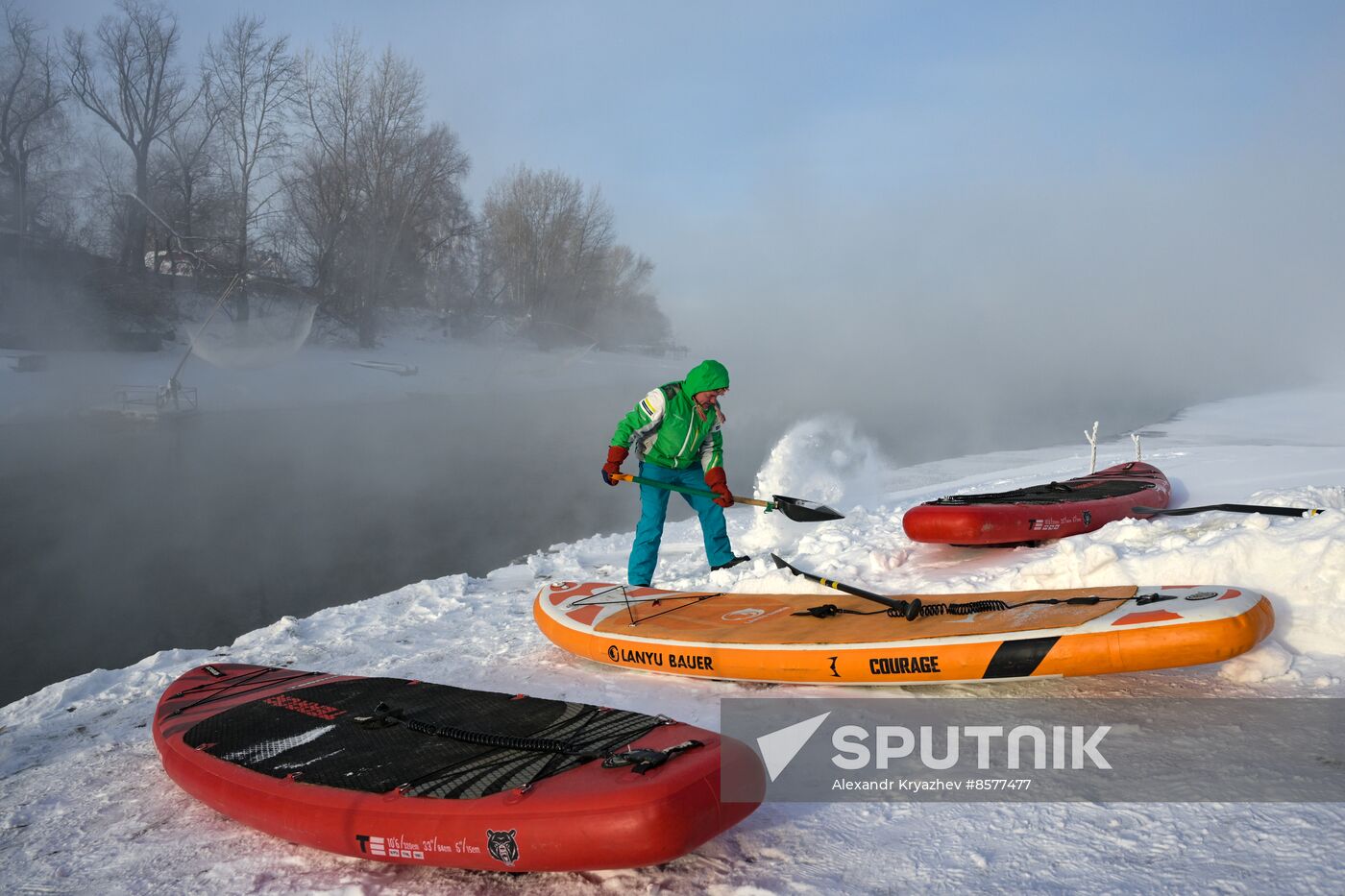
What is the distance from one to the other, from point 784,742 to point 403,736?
1478mm

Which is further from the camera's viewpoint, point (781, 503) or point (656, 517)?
point (781, 503)

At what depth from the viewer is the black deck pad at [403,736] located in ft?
9.00

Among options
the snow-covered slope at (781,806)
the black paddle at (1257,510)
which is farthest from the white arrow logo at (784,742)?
the black paddle at (1257,510)

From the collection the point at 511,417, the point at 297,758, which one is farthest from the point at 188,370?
the point at 297,758

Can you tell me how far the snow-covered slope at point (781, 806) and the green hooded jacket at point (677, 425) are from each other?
0.90m

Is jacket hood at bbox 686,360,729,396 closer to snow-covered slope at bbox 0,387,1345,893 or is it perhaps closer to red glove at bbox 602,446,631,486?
red glove at bbox 602,446,631,486

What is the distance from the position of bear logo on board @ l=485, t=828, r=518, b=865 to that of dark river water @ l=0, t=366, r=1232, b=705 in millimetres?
6645

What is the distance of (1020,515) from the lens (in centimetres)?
621

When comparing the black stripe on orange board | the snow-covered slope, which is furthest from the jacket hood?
the black stripe on orange board

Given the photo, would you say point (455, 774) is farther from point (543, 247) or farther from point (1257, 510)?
point (543, 247)

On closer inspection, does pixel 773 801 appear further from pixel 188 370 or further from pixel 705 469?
pixel 188 370

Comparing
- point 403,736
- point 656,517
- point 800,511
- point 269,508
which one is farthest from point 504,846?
point 269,508

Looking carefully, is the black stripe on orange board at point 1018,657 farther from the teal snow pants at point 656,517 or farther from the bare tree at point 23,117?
the bare tree at point 23,117

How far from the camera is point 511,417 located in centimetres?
2884
